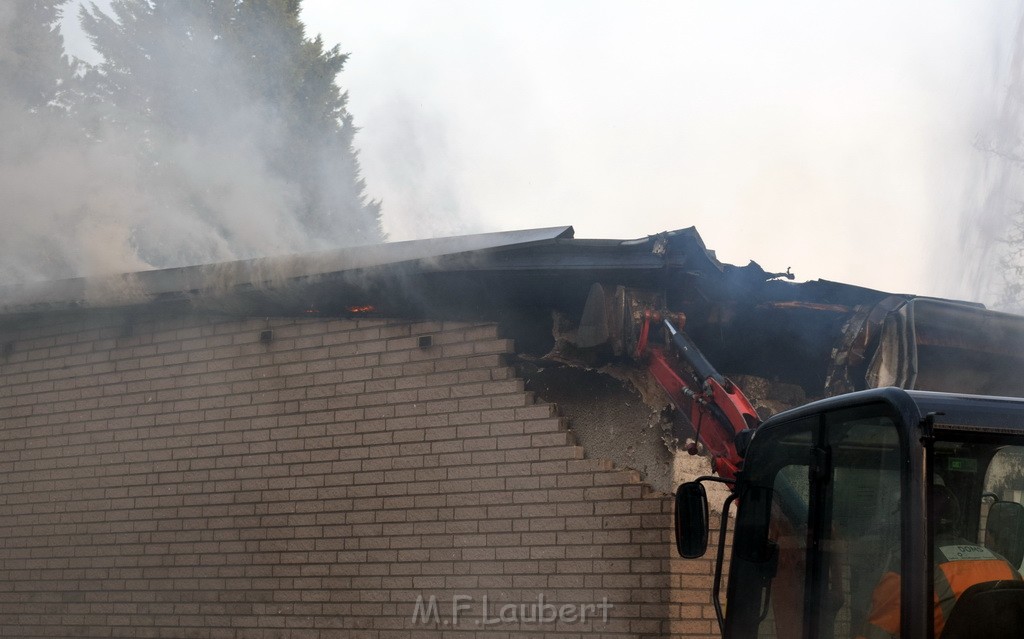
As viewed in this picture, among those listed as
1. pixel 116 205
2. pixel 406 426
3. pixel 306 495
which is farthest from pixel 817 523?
pixel 116 205

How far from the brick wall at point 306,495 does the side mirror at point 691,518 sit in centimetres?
201

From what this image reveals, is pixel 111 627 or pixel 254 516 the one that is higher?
pixel 254 516

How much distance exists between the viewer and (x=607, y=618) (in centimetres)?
540

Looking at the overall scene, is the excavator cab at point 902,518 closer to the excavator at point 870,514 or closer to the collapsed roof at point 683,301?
the excavator at point 870,514

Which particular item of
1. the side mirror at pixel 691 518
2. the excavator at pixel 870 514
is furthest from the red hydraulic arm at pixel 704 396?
the side mirror at pixel 691 518

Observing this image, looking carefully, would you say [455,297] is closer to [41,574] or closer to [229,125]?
[41,574]

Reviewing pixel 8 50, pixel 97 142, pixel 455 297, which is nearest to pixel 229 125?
pixel 8 50

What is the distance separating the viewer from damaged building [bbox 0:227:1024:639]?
216 inches

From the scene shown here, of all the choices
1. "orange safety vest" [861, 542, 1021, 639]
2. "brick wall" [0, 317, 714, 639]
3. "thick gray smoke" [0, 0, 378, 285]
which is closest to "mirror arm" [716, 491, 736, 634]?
"orange safety vest" [861, 542, 1021, 639]

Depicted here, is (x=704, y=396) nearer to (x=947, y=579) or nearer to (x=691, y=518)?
(x=691, y=518)

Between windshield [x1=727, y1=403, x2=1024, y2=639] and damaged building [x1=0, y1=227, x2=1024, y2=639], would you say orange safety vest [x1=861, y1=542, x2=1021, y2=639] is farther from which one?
damaged building [x1=0, y1=227, x2=1024, y2=639]

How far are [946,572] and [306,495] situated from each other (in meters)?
4.64

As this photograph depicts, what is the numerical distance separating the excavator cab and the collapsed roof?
2.43 meters

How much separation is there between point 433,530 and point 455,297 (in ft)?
4.60
